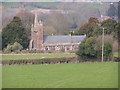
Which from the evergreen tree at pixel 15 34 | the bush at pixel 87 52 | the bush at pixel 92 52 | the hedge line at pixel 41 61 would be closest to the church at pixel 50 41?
the evergreen tree at pixel 15 34

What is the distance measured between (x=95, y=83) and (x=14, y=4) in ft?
159

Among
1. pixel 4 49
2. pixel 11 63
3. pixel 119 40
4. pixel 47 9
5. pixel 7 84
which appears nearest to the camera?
pixel 7 84

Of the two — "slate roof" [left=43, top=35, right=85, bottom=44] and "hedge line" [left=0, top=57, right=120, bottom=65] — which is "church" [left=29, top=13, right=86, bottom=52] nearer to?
"slate roof" [left=43, top=35, right=85, bottom=44]

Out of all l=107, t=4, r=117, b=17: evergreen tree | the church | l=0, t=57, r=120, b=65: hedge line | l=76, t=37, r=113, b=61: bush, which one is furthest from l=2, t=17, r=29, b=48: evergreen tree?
l=107, t=4, r=117, b=17: evergreen tree

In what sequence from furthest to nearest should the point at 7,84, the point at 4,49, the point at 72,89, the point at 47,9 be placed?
the point at 47,9, the point at 4,49, the point at 7,84, the point at 72,89

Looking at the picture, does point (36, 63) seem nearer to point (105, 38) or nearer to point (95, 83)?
point (105, 38)

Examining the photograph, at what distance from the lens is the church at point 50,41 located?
35.9m

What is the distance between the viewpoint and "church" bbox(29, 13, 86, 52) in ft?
118

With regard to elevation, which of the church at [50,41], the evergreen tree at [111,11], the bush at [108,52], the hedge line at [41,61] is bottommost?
the hedge line at [41,61]

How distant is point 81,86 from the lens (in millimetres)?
10422

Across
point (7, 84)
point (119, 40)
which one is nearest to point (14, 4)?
point (119, 40)

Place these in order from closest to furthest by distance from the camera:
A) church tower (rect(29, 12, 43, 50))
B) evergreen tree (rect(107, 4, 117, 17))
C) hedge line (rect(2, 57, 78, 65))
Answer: hedge line (rect(2, 57, 78, 65)) → church tower (rect(29, 12, 43, 50)) → evergreen tree (rect(107, 4, 117, 17))

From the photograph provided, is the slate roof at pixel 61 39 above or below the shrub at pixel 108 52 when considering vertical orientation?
above

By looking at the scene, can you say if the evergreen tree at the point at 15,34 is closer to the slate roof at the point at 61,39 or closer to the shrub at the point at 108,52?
the slate roof at the point at 61,39
